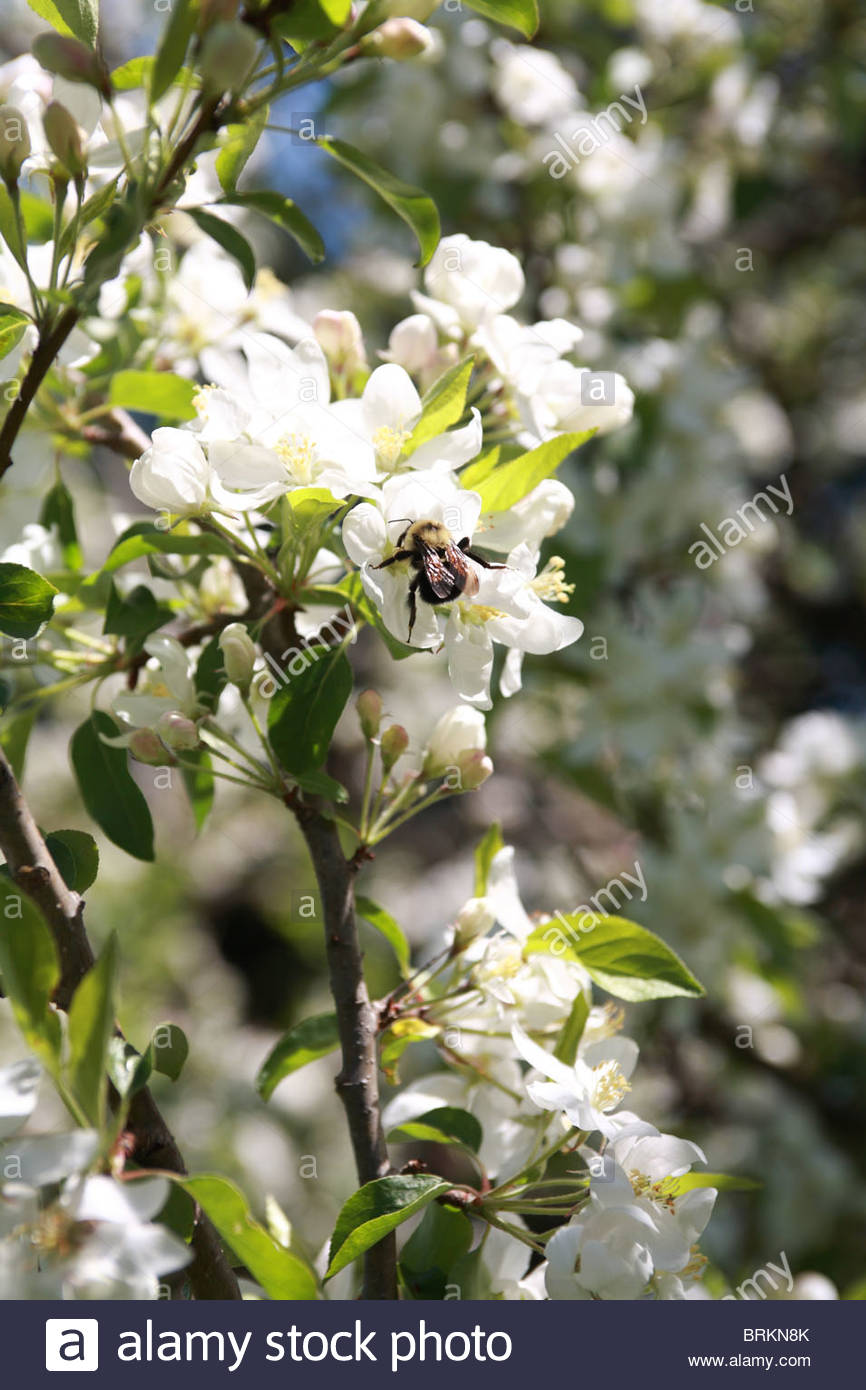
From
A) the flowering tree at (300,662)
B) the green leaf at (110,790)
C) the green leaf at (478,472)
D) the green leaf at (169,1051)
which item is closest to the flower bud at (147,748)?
the flowering tree at (300,662)

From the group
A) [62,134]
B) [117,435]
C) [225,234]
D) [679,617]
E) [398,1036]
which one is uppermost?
[62,134]

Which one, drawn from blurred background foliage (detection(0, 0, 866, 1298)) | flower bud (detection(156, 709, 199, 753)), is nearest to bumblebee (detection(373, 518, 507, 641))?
flower bud (detection(156, 709, 199, 753))

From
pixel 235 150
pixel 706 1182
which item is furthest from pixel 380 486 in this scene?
pixel 706 1182

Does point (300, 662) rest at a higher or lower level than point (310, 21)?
lower

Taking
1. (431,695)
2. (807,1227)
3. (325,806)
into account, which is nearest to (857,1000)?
(807,1227)

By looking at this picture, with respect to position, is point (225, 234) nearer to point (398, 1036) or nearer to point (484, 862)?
point (484, 862)

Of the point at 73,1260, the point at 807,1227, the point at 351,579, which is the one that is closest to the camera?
the point at 73,1260
